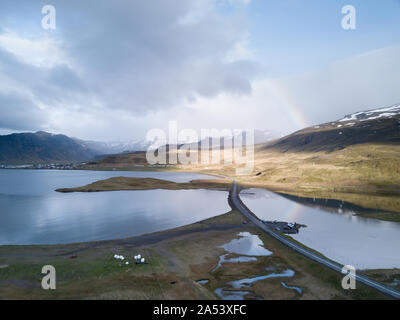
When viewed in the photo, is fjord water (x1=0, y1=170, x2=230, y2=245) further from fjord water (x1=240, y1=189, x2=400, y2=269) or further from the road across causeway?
fjord water (x1=240, y1=189, x2=400, y2=269)

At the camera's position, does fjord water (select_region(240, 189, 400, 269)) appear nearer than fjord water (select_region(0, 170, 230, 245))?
Yes

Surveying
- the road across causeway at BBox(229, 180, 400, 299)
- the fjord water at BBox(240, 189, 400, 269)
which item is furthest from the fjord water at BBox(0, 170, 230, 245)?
the fjord water at BBox(240, 189, 400, 269)

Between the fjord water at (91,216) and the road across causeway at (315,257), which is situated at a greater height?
the road across causeway at (315,257)

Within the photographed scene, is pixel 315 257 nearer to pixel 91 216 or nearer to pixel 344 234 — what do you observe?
pixel 344 234

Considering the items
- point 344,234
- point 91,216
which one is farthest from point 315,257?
point 91,216

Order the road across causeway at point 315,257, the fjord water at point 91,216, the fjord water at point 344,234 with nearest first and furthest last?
the road across causeway at point 315,257, the fjord water at point 344,234, the fjord water at point 91,216

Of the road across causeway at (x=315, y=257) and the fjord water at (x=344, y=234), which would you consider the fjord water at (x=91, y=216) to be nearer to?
the road across causeway at (x=315, y=257)

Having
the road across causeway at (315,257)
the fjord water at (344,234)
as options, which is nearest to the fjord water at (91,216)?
the road across causeway at (315,257)

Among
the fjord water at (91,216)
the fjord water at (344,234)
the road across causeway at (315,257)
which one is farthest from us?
the fjord water at (91,216)
